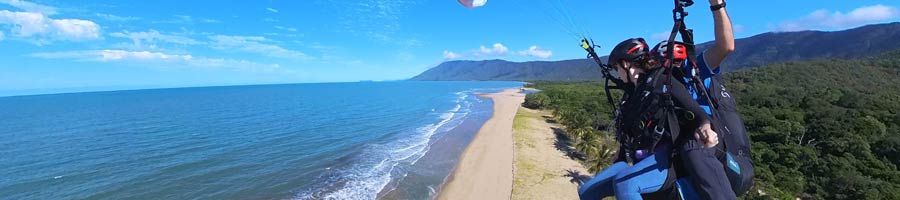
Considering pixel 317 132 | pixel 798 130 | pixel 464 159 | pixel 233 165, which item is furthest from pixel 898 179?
pixel 317 132

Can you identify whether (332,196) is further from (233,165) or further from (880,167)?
(880,167)

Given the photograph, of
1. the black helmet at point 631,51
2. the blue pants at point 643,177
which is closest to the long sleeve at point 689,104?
the blue pants at point 643,177

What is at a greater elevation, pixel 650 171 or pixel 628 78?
pixel 628 78

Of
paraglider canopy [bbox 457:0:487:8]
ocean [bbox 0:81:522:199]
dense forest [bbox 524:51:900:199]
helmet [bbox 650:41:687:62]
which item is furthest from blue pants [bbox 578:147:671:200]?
ocean [bbox 0:81:522:199]

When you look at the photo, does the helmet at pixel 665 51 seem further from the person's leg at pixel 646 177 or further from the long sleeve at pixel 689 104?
the person's leg at pixel 646 177

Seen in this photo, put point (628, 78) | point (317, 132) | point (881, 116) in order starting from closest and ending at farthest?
point (628, 78)
point (881, 116)
point (317, 132)

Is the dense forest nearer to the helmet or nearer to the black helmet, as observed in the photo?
the black helmet
